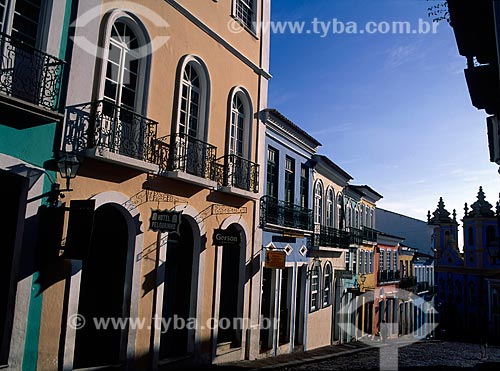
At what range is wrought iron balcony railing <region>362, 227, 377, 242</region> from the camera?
2404 cm

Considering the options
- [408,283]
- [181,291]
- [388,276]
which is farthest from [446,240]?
[181,291]

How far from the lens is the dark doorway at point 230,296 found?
35.8ft

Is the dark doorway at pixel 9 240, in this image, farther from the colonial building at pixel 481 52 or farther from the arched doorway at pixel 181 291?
the colonial building at pixel 481 52

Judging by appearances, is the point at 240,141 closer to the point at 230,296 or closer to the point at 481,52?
the point at 230,296

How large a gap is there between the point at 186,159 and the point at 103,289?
3077 millimetres

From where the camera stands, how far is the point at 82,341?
24.4 ft

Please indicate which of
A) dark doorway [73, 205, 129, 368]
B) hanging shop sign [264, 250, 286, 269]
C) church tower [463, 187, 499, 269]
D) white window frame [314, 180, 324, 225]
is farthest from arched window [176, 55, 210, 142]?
church tower [463, 187, 499, 269]

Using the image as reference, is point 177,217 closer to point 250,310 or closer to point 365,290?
point 250,310

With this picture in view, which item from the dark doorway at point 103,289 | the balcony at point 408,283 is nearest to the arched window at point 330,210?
the dark doorway at point 103,289

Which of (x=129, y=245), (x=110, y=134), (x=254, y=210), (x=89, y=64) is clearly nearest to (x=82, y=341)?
(x=129, y=245)

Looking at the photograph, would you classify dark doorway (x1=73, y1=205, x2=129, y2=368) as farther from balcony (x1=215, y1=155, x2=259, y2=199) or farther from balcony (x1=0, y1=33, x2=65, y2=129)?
balcony (x1=215, y1=155, x2=259, y2=199)

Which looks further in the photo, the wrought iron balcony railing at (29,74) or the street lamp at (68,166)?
the street lamp at (68,166)

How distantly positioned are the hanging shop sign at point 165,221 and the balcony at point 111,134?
0.84 metres

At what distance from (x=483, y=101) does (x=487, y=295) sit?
38.8m
